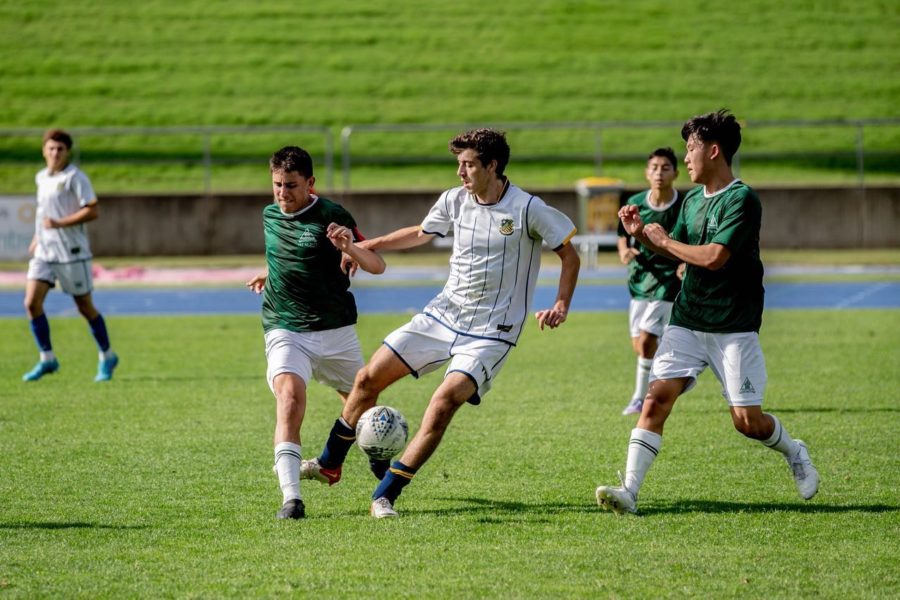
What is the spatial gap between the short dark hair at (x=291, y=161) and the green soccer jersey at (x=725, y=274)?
2.14m

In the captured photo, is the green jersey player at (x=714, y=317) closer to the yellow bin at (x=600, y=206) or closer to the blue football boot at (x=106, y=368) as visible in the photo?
the blue football boot at (x=106, y=368)

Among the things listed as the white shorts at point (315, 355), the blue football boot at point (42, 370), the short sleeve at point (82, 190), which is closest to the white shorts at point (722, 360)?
the white shorts at point (315, 355)

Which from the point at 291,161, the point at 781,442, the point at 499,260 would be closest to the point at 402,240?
the point at 499,260

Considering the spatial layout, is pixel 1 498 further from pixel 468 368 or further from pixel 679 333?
pixel 679 333

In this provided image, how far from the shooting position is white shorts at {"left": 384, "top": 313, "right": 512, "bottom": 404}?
7.17 m

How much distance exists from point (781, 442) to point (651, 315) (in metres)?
3.57

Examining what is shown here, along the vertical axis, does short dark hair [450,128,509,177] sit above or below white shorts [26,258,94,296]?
above

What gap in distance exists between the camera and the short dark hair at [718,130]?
6.99 meters

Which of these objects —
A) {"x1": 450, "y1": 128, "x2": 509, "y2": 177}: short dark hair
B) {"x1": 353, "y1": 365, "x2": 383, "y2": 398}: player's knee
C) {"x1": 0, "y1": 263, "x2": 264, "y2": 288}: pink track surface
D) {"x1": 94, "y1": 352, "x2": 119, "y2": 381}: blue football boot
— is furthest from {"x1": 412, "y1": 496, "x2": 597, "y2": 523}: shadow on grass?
{"x1": 0, "y1": 263, "x2": 264, "y2": 288}: pink track surface

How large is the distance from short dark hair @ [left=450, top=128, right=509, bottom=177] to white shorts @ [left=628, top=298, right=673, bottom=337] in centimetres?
383

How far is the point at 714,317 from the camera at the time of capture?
23.3 ft

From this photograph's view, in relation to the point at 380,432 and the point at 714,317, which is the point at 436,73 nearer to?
the point at 380,432

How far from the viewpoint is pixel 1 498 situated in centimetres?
746

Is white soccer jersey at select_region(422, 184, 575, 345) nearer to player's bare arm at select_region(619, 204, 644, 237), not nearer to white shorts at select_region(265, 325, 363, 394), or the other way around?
player's bare arm at select_region(619, 204, 644, 237)
